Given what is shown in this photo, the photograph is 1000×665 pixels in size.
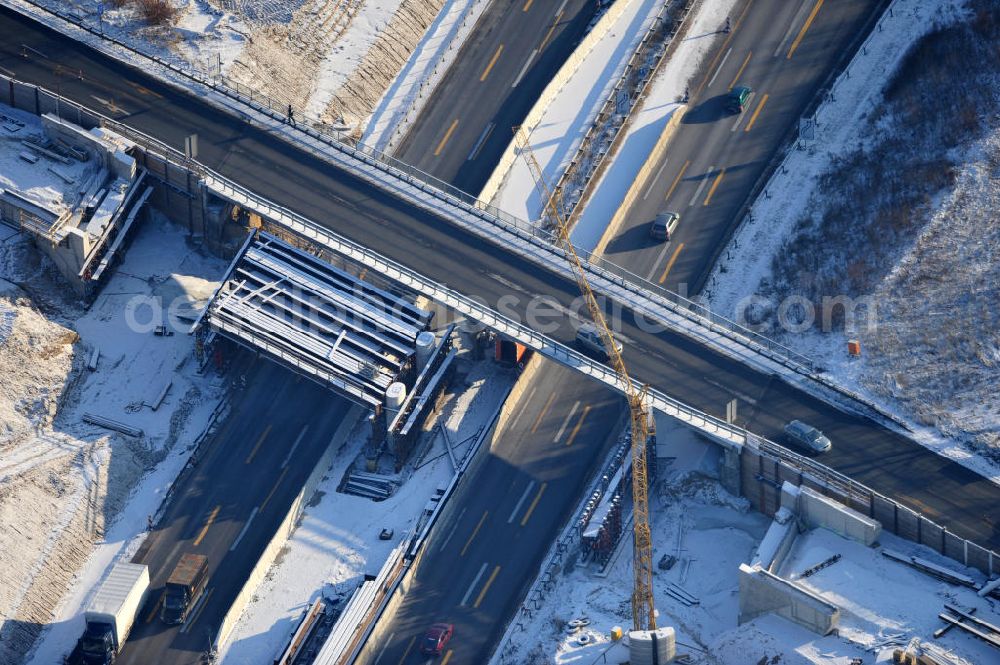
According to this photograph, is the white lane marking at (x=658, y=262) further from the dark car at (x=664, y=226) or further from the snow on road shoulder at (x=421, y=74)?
the snow on road shoulder at (x=421, y=74)

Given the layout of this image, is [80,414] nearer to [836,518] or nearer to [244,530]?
[244,530]

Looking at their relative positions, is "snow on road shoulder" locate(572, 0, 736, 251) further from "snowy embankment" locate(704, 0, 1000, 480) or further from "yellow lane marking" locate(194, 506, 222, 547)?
"yellow lane marking" locate(194, 506, 222, 547)

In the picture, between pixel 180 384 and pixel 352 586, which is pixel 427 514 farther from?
pixel 180 384

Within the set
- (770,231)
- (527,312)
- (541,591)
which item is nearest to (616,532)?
(541,591)

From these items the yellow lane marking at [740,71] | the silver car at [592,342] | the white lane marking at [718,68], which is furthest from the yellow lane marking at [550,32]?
the silver car at [592,342]

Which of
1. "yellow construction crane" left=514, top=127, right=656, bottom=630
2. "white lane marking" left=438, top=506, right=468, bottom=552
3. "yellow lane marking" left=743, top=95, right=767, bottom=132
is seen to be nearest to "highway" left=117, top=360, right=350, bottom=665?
"white lane marking" left=438, top=506, right=468, bottom=552

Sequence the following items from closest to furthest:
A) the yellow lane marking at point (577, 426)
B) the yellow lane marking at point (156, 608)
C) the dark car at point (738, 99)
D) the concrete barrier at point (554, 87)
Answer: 1. the yellow lane marking at point (156, 608)
2. the yellow lane marking at point (577, 426)
3. the concrete barrier at point (554, 87)
4. the dark car at point (738, 99)
